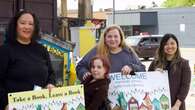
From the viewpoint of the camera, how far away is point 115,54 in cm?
548

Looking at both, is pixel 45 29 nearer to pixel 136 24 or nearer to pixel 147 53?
pixel 147 53

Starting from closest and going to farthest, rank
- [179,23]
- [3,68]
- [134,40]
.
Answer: [3,68], [134,40], [179,23]

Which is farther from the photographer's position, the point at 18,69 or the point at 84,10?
the point at 84,10

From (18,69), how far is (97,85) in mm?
909

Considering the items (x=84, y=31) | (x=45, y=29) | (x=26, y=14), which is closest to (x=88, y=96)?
(x=26, y=14)

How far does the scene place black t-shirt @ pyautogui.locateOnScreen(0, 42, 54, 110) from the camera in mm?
4508

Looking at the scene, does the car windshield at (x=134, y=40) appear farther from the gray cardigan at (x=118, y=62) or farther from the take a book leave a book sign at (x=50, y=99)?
the take a book leave a book sign at (x=50, y=99)

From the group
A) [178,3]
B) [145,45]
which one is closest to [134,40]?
[145,45]

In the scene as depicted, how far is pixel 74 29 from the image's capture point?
1644cm

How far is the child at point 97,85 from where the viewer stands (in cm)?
507

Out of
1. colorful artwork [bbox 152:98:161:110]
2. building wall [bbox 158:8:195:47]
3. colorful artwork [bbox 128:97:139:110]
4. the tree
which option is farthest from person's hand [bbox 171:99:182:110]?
the tree

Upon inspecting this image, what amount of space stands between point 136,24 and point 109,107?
173ft

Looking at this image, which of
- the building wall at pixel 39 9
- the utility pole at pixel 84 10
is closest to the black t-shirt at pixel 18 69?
the building wall at pixel 39 9

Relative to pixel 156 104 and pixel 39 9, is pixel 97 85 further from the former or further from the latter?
pixel 39 9
